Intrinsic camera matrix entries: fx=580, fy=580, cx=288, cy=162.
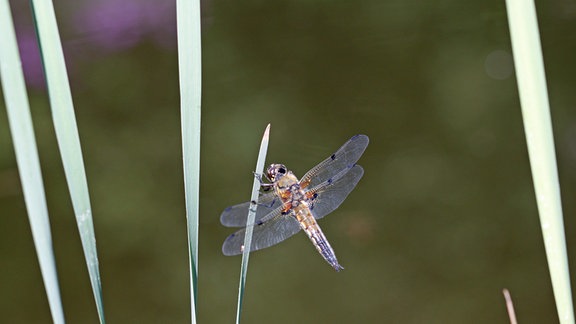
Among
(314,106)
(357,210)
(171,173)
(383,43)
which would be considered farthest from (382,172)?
(171,173)

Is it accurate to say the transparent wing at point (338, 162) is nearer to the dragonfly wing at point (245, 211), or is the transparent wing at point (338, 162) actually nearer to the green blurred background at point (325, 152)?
the dragonfly wing at point (245, 211)

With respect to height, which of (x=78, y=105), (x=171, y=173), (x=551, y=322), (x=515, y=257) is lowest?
(x=551, y=322)

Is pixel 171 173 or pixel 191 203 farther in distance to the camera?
pixel 171 173

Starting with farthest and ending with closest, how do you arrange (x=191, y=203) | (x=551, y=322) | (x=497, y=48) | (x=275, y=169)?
1. (x=497, y=48)
2. (x=551, y=322)
3. (x=275, y=169)
4. (x=191, y=203)

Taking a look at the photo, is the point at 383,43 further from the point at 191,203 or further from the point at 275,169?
the point at 191,203

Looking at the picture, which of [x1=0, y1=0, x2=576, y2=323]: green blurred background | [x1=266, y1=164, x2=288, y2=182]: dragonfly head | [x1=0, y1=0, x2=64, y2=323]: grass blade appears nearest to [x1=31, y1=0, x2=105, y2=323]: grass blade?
[x1=0, y1=0, x2=64, y2=323]: grass blade

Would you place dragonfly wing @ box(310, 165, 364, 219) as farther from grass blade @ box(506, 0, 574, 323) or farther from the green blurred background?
the green blurred background
